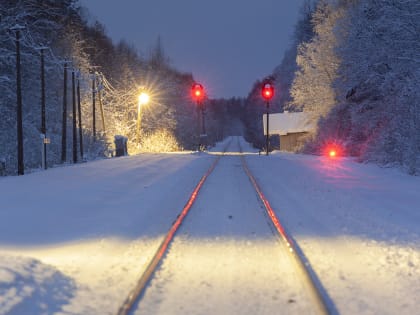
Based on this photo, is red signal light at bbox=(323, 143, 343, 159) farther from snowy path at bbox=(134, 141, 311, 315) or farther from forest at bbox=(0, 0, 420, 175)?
snowy path at bbox=(134, 141, 311, 315)

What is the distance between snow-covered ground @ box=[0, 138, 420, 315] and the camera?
4.31m

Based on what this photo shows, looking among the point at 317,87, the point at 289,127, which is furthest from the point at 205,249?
the point at 289,127

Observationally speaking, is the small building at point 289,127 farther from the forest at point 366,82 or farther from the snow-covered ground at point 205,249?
the snow-covered ground at point 205,249

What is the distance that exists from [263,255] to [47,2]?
35903 mm

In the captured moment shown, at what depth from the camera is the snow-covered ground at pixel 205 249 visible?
4.31m

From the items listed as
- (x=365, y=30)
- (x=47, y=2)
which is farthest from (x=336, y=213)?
(x=47, y=2)

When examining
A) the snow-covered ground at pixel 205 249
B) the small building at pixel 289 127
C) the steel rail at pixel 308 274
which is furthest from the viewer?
the small building at pixel 289 127

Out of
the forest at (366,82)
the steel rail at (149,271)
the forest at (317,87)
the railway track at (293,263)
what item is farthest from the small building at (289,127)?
the steel rail at (149,271)

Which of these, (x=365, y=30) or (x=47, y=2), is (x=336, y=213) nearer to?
(x=365, y=30)

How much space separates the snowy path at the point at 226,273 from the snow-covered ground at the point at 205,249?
1cm

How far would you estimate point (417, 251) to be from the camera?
6.03 metres

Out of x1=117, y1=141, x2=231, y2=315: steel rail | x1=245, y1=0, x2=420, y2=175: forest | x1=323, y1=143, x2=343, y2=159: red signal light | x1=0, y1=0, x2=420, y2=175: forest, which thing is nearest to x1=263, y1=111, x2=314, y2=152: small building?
x1=0, y1=0, x2=420, y2=175: forest

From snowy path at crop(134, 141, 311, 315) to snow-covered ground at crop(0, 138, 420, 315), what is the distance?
1cm

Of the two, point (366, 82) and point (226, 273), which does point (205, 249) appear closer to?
point (226, 273)
